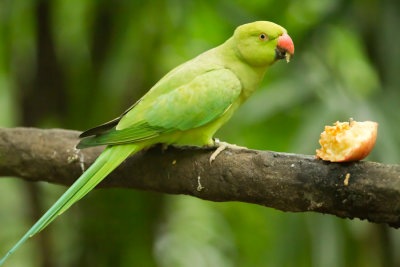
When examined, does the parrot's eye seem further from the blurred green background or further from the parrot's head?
the blurred green background

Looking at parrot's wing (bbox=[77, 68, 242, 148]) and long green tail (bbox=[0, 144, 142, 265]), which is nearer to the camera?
long green tail (bbox=[0, 144, 142, 265])

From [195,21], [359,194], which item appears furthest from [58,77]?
[359,194]

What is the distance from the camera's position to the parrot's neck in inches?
95.5

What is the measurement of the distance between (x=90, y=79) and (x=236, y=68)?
Result: 5.59 ft

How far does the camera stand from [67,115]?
3799 millimetres

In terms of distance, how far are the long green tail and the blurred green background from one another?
1240 millimetres

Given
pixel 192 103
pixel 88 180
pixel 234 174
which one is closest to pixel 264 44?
pixel 192 103

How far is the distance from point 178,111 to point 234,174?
1.45 feet

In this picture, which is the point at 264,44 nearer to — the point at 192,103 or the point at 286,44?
the point at 286,44

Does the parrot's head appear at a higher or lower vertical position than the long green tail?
higher

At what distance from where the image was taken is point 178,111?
2248mm

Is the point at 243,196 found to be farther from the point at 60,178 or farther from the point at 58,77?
the point at 58,77

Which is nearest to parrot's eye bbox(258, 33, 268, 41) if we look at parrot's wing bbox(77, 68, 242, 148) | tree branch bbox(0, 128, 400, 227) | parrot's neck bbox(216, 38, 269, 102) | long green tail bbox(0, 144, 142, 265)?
parrot's neck bbox(216, 38, 269, 102)

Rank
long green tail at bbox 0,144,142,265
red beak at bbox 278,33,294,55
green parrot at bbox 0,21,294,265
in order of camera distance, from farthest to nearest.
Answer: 1. red beak at bbox 278,33,294,55
2. green parrot at bbox 0,21,294,265
3. long green tail at bbox 0,144,142,265
